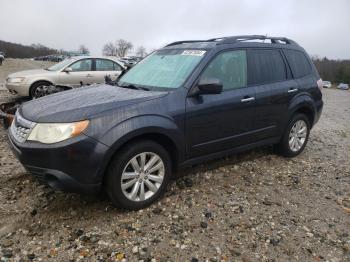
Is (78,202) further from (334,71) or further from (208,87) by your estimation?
(334,71)

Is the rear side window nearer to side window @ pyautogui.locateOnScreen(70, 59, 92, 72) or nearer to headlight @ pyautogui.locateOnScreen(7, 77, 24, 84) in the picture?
side window @ pyautogui.locateOnScreen(70, 59, 92, 72)

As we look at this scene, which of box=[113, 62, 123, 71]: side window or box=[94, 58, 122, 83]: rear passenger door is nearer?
box=[94, 58, 122, 83]: rear passenger door

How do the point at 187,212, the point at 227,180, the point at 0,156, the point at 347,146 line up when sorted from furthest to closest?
the point at 347,146, the point at 0,156, the point at 227,180, the point at 187,212

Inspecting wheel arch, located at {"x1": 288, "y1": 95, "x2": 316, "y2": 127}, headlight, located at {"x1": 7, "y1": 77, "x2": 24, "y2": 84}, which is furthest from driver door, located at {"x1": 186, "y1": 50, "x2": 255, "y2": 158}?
headlight, located at {"x1": 7, "y1": 77, "x2": 24, "y2": 84}

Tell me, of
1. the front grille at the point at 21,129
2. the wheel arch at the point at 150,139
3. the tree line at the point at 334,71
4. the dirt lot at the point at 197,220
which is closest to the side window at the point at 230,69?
the wheel arch at the point at 150,139

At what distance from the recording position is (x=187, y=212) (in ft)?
12.6

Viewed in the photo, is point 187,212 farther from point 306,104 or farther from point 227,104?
point 306,104

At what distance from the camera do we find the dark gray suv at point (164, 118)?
329cm

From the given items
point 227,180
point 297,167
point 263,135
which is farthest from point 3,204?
point 297,167

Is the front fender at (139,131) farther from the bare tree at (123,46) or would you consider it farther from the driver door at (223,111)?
the bare tree at (123,46)

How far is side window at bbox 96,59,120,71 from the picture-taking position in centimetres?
1104

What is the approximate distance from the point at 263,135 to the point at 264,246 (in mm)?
2020

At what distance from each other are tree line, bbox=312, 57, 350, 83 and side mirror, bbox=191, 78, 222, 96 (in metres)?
51.5

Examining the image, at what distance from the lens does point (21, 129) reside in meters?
3.55
